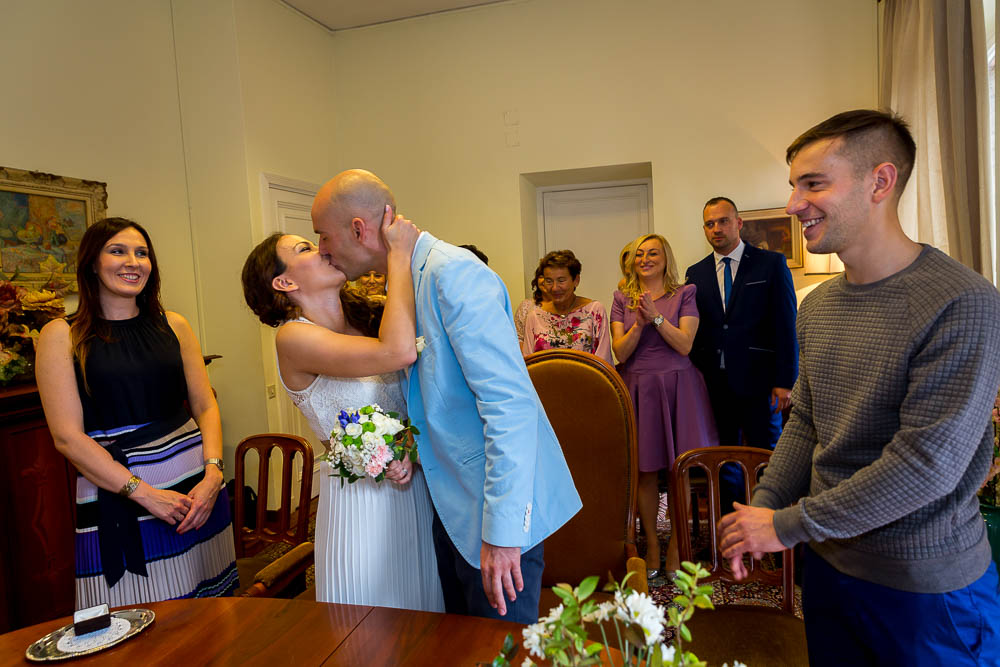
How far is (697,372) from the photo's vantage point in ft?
10.8

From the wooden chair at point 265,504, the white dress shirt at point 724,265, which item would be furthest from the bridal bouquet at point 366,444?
the white dress shirt at point 724,265

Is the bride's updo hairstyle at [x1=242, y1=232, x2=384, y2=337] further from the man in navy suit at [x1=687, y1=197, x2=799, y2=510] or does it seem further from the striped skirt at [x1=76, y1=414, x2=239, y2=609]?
the man in navy suit at [x1=687, y1=197, x2=799, y2=510]

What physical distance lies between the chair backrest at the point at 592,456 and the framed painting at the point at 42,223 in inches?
115

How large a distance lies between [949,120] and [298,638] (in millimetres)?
3510

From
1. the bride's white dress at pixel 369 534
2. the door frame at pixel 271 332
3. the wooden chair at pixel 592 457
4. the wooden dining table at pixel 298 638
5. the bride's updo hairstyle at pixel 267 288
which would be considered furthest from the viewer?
the door frame at pixel 271 332

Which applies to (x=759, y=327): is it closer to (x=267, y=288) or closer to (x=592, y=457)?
(x=592, y=457)

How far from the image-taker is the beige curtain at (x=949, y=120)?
2.72 metres

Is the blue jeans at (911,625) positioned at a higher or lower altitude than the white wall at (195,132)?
lower

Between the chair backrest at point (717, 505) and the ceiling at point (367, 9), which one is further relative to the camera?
the ceiling at point (367, 9)

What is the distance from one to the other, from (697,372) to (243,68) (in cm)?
355

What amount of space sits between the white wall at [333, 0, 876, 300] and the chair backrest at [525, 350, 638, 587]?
2.95m

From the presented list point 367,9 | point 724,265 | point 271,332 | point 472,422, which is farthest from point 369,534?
point 367,9

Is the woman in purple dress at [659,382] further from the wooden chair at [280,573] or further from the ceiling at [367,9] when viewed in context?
the ceiling at [367,9]

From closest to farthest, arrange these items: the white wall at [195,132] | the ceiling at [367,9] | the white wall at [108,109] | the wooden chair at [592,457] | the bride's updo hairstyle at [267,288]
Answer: the bride's updo hairstyle at [267,288] < the wooden chair at [592,457] < the white wall at [108,109] < the white wall at [195,132] < the ceiling at [367,9]
